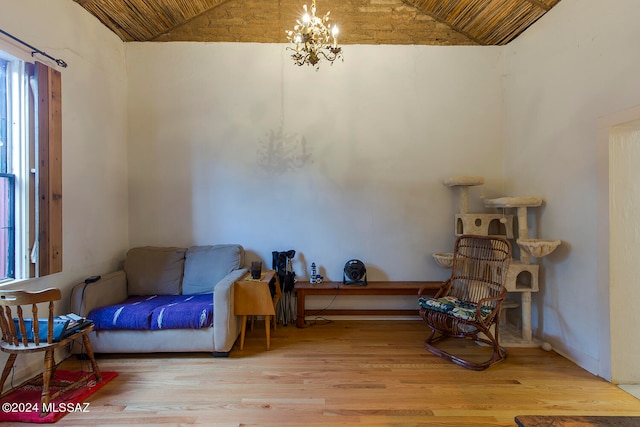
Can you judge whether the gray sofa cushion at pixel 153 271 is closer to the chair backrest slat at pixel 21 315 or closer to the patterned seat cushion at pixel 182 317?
the patterned seat cushion at pixel 182 317

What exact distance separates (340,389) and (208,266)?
73.2 inches

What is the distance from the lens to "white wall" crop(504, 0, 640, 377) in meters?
2.38

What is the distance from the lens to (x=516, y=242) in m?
3.12

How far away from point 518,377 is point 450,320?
2.02ft

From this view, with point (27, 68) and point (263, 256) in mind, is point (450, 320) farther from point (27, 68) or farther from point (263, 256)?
point (27, 68)

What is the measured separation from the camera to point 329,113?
370 cm

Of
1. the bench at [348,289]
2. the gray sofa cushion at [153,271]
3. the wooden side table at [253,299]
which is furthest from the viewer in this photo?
the bench at [348,289]

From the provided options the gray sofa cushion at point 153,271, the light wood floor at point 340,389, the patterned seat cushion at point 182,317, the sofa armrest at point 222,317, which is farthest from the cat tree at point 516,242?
the gray sofa cushion at point 153,271

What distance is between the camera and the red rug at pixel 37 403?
1964 mm

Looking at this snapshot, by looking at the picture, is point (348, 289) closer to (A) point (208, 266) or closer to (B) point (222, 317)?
(B) point (222, 317)

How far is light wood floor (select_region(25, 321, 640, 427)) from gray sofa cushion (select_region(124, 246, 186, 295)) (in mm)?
699

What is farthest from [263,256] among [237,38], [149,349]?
[237,38]

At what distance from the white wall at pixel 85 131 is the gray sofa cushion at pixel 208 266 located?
862 millimetres

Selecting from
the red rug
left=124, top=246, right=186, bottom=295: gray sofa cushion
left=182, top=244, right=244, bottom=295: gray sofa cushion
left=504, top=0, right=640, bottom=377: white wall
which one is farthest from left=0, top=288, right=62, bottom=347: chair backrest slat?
left=504, top=0, right=640, bottom=377: white wall
